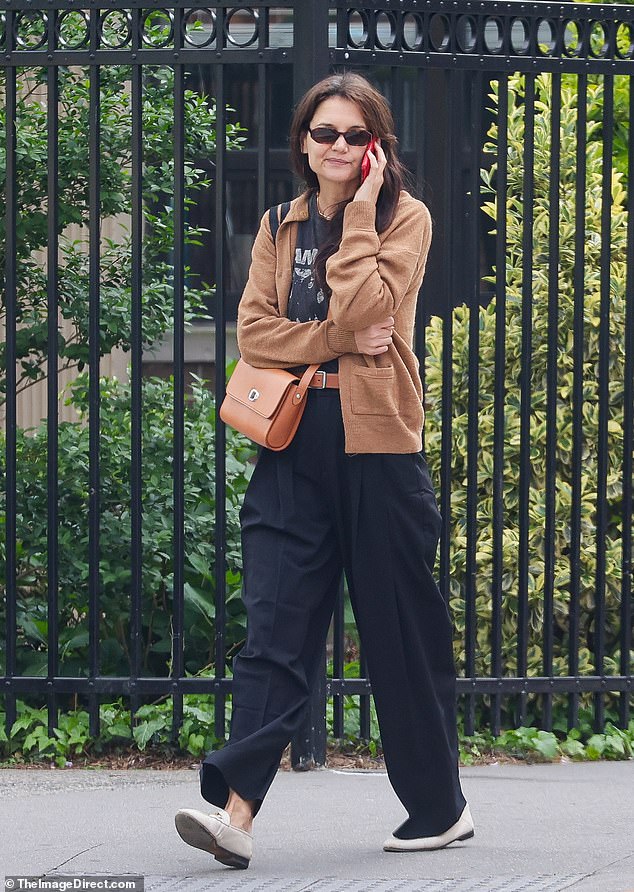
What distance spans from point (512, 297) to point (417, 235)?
1.54 metres

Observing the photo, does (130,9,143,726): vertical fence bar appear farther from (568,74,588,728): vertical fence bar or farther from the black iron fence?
(568,74,588,728): vertical fence bar

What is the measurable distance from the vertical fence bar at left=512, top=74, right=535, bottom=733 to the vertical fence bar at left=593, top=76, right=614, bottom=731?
0.83 feet

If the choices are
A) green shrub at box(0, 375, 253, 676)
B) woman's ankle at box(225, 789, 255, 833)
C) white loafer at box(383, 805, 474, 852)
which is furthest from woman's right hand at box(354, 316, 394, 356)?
green shrub at box(0, 375, 253, 676)

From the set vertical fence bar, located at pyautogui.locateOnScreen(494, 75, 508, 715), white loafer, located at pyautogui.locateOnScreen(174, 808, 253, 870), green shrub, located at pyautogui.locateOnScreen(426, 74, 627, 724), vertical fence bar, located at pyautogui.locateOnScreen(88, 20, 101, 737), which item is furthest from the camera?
green shrub, located at pyautogui.locateOnScreen(426, 74, 627, 724)

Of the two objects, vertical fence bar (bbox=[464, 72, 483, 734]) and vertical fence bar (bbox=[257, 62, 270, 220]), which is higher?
vertical fence bar (bbox=[257, 62, 270, 220])

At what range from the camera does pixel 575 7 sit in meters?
4.48

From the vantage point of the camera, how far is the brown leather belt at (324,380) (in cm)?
350

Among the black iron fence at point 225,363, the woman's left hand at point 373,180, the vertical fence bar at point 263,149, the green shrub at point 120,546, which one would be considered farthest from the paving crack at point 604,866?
the vertical fence bar at point 263,149

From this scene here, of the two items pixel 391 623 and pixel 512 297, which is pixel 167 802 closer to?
pixel 391 623

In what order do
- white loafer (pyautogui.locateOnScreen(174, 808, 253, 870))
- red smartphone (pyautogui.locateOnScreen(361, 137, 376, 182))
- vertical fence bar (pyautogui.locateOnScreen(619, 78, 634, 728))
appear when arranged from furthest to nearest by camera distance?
1. vertical fence bar (pyautogui.locateOnScreen(619, 78, 634, 728))
2. red smartphone (pyautogui.locateOnScreen(361, 137, 376, 182))
3. white loafer (pyautogui.locateOnScreen(174, 808, 253, 870))

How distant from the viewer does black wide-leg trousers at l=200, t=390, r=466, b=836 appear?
3451 mm

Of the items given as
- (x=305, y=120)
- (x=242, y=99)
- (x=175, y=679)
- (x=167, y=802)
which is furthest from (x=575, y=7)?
(x=242, y=99)

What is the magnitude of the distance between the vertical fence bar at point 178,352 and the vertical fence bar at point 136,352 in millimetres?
114

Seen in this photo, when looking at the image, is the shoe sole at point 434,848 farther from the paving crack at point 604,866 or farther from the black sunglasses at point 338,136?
the black sunglasses at point 338,136
